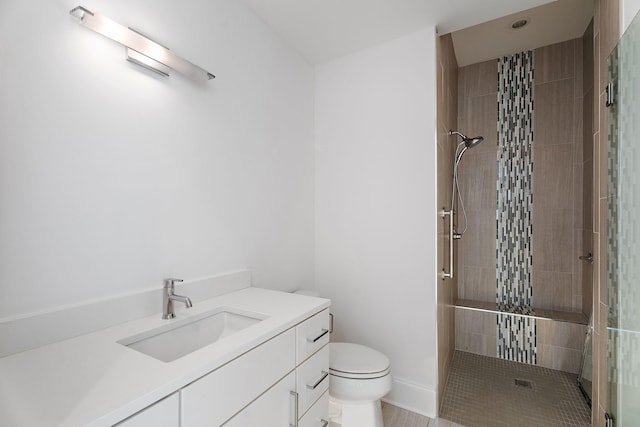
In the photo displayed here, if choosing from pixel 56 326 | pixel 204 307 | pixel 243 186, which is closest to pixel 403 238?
pixel 243 186

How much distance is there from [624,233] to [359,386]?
4.57 feet

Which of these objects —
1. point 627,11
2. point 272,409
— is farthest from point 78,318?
point 627,11

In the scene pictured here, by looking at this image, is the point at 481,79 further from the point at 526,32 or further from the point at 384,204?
the point at 384,204

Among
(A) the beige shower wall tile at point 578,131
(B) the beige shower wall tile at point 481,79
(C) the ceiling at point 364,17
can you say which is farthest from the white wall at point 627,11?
(B) the beige shower wall tile at point 481,79

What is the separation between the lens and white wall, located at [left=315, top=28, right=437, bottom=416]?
1.95 metres

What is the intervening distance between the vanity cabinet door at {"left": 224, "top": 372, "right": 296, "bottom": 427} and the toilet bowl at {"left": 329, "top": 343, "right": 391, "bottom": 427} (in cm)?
53

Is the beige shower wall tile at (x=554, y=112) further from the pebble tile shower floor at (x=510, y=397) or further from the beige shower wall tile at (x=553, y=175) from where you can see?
the pebble tile shower floor at (x=510, y=397)

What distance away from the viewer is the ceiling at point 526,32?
2215 mm

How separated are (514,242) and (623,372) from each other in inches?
66.8

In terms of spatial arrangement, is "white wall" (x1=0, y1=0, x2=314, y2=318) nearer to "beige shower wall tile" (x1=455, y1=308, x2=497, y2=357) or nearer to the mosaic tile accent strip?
"beige shower wall tile" (x1=455, y1=308, x2=497, y2=357)

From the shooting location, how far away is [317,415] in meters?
1.33

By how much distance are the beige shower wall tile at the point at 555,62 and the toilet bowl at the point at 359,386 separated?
2.88 metres

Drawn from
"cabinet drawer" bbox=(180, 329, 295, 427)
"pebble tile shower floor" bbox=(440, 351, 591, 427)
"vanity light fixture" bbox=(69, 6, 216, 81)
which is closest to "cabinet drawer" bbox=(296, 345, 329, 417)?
"cabinet drawer" bbox=(180, 329, 295, 427)

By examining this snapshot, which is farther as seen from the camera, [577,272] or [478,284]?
[478,284]
